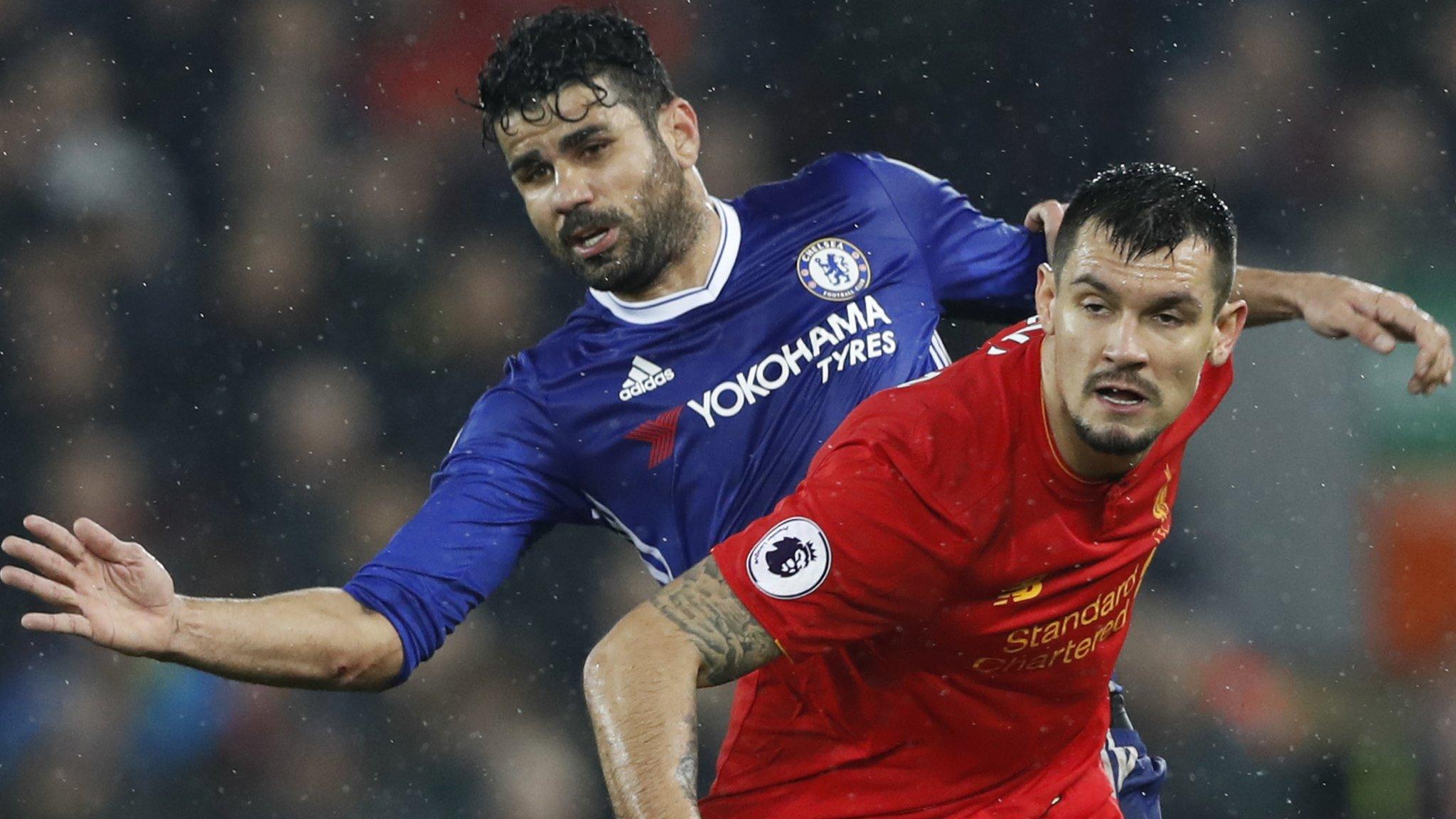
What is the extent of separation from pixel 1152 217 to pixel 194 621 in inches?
60.1

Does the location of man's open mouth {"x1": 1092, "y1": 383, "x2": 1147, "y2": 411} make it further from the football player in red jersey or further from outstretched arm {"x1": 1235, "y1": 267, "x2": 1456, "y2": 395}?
outstretched arm {"x1": 1235, "y1": 267, "x2": 1456, "y2": 395}

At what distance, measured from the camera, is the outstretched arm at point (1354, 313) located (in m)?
2.58

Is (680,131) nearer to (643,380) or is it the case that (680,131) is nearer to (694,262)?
(694,262)

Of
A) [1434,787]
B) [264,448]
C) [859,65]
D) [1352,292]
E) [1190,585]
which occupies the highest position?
[859,65]

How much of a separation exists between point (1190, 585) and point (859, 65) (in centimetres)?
183

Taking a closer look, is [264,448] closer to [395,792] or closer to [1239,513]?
[395,792]

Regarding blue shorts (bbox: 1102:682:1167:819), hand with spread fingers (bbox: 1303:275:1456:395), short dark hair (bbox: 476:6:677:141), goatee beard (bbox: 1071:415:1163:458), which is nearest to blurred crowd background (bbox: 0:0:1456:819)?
blue shorts (bbox: 1102:682:1167:819)

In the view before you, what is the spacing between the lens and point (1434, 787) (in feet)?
15.1

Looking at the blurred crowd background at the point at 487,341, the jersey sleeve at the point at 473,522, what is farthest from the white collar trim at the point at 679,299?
the blurred crowd background at the point at 487,341

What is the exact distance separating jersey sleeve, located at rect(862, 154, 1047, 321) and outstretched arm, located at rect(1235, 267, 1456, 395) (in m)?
0.49

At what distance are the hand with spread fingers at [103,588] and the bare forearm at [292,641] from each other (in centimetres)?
4

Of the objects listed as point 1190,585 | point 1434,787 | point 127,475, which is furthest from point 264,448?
point 1434,787

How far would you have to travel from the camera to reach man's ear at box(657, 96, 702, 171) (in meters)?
3.28

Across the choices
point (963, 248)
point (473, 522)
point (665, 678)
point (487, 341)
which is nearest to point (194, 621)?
point (473, 522)
